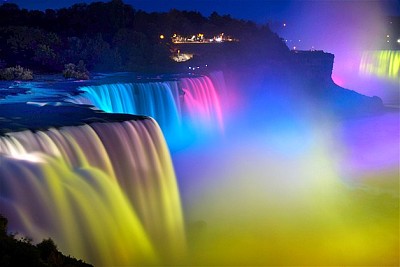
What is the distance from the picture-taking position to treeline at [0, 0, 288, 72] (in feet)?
97.2

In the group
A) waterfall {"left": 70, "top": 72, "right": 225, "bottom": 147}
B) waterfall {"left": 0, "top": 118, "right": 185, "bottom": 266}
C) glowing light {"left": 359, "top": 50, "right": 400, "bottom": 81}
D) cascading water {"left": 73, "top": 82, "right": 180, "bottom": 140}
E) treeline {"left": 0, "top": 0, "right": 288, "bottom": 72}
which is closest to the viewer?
waterfall {"left": 0, "top": 118, "right": 185, "bottom": 266}

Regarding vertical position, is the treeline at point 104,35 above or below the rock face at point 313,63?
above

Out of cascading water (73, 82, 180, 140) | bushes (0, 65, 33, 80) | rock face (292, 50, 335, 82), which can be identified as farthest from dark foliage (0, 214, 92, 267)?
rock face (292, 50, 335, 82)

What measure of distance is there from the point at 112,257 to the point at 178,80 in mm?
15452

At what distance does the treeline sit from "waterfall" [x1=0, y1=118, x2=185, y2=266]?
1775 cm

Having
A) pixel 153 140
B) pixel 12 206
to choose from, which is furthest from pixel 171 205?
pixel 12 206

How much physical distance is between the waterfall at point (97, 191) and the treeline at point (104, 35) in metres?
17.7

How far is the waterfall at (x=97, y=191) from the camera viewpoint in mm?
8570

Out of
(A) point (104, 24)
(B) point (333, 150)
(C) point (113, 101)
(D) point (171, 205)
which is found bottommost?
(B) point (333, 150)

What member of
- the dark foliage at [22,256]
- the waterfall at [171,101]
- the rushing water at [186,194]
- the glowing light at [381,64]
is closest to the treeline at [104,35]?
the waterfall at [171,101]

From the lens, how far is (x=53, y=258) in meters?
5.96

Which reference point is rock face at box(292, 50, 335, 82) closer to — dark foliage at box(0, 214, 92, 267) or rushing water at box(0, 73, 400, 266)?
rushing water at box(0, 73, 400, 266)

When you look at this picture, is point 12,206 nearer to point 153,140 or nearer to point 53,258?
point 53,258

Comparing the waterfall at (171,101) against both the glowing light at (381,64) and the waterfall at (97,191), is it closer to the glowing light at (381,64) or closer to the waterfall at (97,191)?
the waterfall at (97,191)
